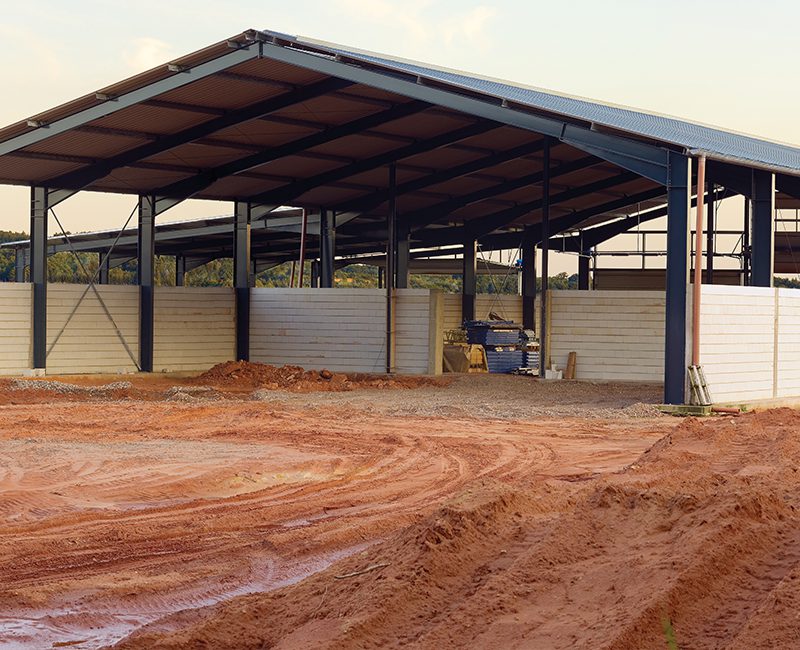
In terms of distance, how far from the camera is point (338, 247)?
41.7 m

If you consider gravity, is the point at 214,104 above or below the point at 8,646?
above

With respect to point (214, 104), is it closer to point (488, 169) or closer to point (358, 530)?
point (488, 169)

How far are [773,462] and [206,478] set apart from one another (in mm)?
5919

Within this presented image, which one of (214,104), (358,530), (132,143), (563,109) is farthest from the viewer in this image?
(132,143)

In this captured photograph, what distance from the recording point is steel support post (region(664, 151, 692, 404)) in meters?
18.6

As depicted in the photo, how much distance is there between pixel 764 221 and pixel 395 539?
1584 cm

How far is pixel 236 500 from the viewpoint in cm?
1075

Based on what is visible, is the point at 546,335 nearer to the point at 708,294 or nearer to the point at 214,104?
the point at 708,294

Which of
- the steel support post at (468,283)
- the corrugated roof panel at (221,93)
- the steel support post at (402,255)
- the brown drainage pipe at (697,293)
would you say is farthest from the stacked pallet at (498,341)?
the brown drainage pipe at (697,293)

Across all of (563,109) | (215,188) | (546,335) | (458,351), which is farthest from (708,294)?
(215,188)

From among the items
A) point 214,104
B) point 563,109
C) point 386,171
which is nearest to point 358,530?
point 563,109

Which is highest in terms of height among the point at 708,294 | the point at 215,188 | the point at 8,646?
the point at 215,188

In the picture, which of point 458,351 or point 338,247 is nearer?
point 458,351

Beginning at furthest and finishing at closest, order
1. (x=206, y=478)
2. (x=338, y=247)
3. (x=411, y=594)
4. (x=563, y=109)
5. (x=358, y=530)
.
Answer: (x=338, y=247) < (x=563, y=109) < (x=206, y=478) < (x=358, y=530) < (x=411, y=594)
